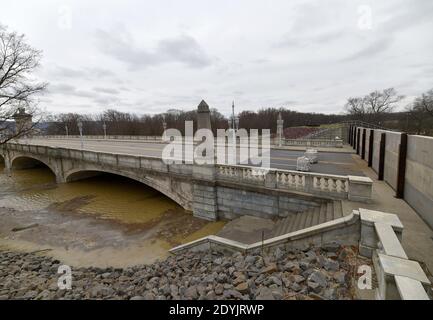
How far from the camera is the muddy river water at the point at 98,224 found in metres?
10.6

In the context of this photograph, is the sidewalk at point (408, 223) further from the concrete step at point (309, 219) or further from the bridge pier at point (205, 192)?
the bridge pier at point (205, 192)

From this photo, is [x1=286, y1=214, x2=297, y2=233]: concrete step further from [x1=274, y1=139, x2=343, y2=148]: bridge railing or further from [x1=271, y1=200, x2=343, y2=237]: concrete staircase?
[x1=274, y1=139, x2=343, y2=148]: bridge railing

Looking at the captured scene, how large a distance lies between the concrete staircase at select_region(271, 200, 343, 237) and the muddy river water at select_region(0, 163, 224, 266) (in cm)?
385

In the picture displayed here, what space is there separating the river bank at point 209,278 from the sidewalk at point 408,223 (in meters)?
1.35

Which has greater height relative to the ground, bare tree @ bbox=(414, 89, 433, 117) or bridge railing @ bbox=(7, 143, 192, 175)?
bare tree @ bbox=(414, 89, 433, 117)

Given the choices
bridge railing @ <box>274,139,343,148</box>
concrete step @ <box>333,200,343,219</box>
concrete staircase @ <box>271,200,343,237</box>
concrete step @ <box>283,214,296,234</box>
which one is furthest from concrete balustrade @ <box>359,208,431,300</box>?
bridge railing @ <box>274,139,343,148</box>

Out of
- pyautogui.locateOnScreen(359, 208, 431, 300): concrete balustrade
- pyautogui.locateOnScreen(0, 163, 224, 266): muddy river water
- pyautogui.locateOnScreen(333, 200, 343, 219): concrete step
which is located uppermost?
pyautogui.locateOnScreen(359, 208, 431, 300): concrete balustrade

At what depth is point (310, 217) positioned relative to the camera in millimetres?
8391

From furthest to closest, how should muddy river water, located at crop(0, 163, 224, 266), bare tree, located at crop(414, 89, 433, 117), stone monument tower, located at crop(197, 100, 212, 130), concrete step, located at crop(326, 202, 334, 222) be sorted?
bare tree, located at crop(414, 89, 433, 117)
stone monument tower, located at crop(197, 100, 212, 130)
muddy river water, located at crop(0, 163, 224, 266)
concrete step, located at crop(326, 202, 334, 222)

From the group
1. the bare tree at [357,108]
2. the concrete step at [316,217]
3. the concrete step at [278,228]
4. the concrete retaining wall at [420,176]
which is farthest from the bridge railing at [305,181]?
the bare tree at [357,108]

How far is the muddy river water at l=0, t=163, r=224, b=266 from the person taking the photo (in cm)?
1058

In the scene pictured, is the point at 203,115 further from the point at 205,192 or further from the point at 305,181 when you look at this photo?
the point at 305,181

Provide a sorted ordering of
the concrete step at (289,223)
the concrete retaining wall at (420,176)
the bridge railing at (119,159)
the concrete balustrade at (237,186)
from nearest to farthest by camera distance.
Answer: the concrete retaining wall at (420,176), the concrete step at (289,223), the concrete balustrade at (237,186), the bridge railing at (119,159)
